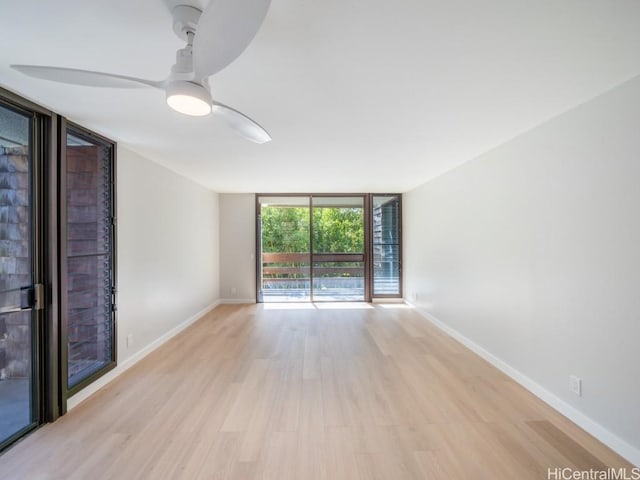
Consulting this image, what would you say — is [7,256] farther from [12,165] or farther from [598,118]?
[598,118]

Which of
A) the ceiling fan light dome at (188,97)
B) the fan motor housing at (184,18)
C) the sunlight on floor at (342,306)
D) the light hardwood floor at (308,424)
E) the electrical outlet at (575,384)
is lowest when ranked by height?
the light hardwood floor at (308,424)

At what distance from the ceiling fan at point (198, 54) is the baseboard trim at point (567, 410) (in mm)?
2892

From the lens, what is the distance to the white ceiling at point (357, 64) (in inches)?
43.2

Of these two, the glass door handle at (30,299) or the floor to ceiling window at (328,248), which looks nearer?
the glass door handle at (30,299)

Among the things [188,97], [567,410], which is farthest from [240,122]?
[567,410]

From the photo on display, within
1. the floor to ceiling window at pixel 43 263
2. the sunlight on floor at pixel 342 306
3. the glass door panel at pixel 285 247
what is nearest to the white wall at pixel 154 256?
the floor to ceiling window at pixel 43 263

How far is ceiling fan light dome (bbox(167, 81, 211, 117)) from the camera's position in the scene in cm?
111

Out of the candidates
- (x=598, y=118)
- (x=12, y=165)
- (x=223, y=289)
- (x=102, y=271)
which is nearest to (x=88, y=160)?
(x=12, y=165)

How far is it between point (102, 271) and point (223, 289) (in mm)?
2942

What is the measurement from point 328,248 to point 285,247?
0.88 m

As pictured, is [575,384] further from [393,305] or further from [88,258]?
[88,258]

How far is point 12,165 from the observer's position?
5.84 feet

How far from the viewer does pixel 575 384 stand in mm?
1893

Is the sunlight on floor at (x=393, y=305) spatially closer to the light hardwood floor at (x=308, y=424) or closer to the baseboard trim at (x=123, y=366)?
the light hardwood floor at (x=308, y=424)
